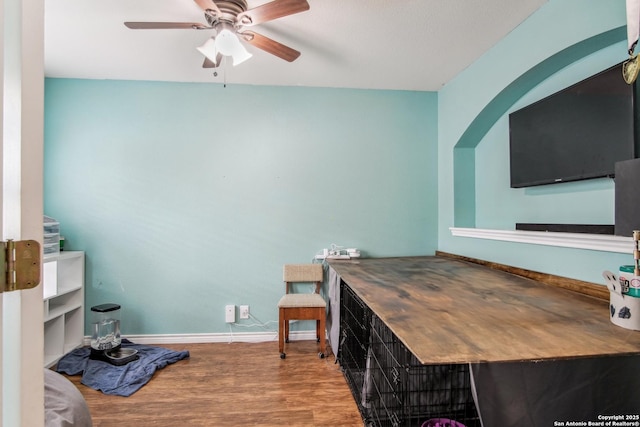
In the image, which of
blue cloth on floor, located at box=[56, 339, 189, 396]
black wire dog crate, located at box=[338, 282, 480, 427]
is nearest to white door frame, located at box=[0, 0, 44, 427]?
black wire dog crate, located at box=[338, 282, 480, 427]

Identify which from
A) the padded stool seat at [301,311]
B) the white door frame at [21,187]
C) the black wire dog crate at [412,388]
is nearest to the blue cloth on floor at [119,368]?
the padded stool seat at [301,311]

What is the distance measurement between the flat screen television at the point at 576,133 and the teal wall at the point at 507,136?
0.43 feet

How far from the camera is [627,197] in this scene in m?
1.12

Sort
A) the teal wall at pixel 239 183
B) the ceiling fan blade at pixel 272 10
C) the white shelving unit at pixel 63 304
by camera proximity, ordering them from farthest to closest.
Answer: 1. the teal wall at pixel 239 183
2. the white shelving unit at pixel 63 304
3. the ceiling fan blade at pixel 272 10

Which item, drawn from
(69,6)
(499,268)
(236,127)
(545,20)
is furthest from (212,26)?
(499,268)

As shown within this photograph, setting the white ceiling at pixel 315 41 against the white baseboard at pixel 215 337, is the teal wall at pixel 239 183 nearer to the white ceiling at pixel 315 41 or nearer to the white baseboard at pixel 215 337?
the white baseboard at pixel 215 337

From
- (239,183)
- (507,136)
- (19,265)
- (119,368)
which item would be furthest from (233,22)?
(119,368)

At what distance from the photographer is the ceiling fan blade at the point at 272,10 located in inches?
60.7

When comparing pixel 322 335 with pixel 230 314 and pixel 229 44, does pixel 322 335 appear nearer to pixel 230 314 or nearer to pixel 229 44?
pixel 230 314

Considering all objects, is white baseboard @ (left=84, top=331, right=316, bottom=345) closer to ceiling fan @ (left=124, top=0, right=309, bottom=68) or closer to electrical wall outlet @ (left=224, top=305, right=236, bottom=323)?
electrical wall outlet @ (left=224, top=305, right=236, bottom=323)

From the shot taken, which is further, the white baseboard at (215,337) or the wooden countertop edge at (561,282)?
the white baseboard at (215,337)

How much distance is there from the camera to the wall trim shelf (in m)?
1.40

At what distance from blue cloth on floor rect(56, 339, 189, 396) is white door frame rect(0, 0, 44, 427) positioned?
198cm

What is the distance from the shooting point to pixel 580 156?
1.72m
